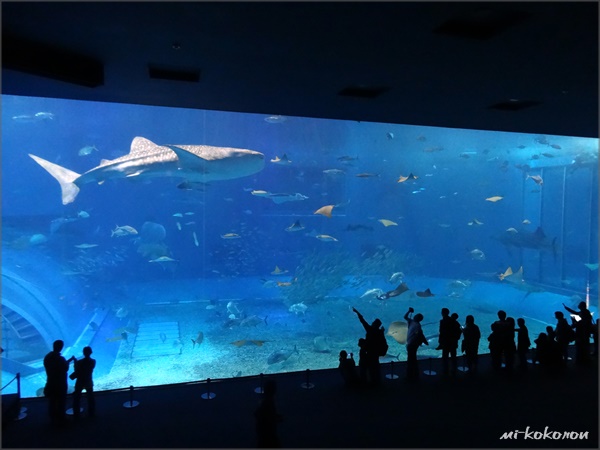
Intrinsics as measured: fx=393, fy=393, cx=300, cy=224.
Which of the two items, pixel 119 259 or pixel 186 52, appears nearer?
pixel 186 52

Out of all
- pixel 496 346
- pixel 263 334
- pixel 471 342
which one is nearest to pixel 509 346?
pixel 496 346

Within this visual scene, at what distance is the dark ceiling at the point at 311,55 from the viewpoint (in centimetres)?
281

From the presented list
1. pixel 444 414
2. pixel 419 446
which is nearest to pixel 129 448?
Result: pixel 419 446

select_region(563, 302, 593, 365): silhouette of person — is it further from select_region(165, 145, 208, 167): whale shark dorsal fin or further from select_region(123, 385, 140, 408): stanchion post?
select_region(165, 145, 208, 167): whale shark dorsal fin

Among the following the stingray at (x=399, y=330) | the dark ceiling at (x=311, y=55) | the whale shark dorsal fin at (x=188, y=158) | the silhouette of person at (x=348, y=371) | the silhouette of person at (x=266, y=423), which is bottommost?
the stingray at (x=399, y=330)

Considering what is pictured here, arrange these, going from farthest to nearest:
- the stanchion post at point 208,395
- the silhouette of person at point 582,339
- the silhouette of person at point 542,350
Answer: the silhouette of person at point 582,339 < the silhouette of person at point 542,350 < the stanchion post at point 208,395

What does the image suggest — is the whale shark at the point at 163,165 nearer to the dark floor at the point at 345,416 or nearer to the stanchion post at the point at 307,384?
the stanchion post at the point at 307,384

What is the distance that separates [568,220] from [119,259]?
32.3 metres

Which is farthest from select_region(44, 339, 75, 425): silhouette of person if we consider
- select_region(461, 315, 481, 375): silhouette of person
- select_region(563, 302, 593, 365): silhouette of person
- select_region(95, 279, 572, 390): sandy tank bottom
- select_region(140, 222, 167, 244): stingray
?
select_region(140, 222, 167, 244): stingray

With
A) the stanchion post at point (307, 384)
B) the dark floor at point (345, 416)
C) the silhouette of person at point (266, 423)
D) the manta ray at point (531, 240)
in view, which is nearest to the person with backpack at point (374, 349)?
the dark floor at point (345, 416)

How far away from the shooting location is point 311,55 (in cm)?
358

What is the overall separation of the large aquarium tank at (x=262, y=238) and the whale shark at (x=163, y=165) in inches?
2.8

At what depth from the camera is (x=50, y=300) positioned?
2380 centimetres

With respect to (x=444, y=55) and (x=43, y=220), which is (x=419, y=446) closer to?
(x=444, y=55)
